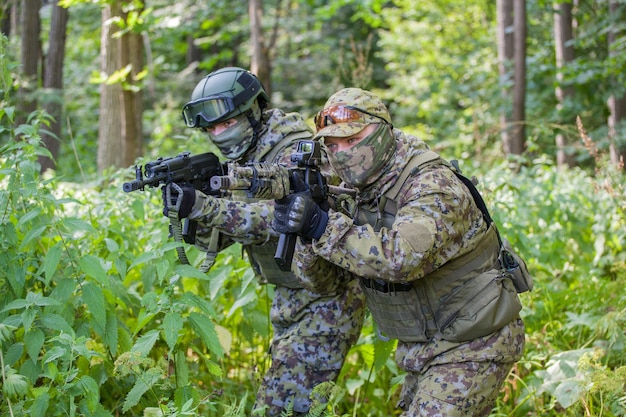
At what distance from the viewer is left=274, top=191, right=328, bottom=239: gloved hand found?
123 inches

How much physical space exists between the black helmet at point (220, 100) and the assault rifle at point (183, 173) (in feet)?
1.18

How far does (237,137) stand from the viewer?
409 cm

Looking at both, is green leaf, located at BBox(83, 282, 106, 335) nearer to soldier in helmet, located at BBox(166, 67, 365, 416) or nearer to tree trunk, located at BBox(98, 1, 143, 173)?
soldier in helmet, located at BBox(166, 67, 365, 416)

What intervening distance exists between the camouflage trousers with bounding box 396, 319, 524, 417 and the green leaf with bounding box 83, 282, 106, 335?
1.58m

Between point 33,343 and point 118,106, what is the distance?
672cm

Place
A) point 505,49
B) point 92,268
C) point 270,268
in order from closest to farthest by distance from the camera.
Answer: point 92,268
point 270,268
point 505,49

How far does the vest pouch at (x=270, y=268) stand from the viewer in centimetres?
396

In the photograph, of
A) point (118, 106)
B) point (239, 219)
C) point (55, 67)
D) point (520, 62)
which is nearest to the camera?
point (239, 219)

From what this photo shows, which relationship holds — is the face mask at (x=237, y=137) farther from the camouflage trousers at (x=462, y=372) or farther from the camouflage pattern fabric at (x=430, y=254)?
the camouflage trousers at (x=462, y=372)

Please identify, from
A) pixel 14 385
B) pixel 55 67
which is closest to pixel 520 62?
pixel 55 67

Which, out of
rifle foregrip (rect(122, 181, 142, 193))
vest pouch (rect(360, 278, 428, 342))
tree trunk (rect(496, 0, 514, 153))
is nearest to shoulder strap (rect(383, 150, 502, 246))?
vest pouch (rect(360, 278, 428, 342))

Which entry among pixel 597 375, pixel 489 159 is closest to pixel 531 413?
pixel 597 375

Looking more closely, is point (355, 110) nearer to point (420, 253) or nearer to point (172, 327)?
point (420, 253)

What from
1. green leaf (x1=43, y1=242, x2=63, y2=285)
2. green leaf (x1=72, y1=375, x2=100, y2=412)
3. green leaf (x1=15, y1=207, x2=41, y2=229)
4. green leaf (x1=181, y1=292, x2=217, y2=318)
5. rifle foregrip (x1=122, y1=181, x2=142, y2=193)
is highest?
rifle foregrip (x1=122, y1=181, x2=142, y2=193)
